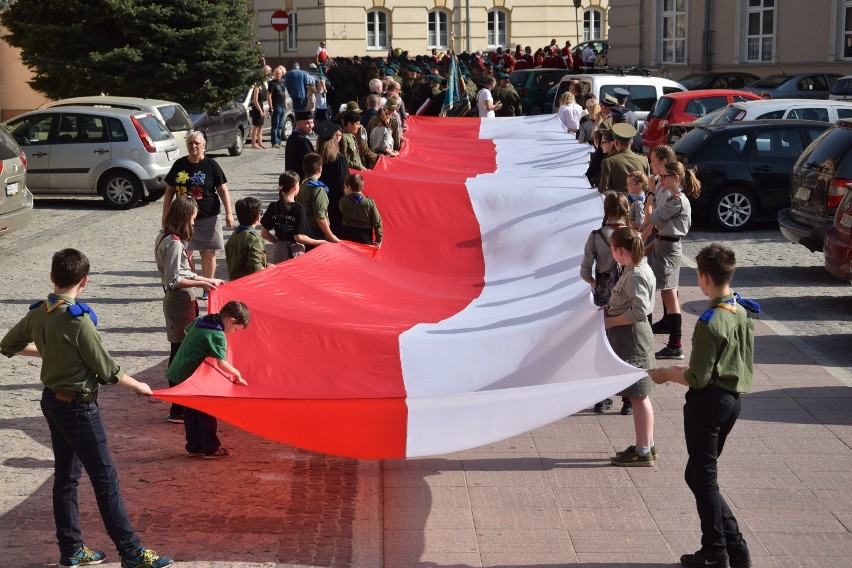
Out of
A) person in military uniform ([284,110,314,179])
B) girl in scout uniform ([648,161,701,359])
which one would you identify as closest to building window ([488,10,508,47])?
person in military uniform ([284,110,314,179])

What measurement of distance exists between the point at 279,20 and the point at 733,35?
722 inches

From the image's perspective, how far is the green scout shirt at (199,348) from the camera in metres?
7.32

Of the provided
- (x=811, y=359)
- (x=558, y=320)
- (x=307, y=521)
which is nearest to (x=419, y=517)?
(x=307, y=521)

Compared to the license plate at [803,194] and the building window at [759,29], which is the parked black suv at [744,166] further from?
the building window at [759,29]

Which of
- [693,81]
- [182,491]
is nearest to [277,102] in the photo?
[693,81]

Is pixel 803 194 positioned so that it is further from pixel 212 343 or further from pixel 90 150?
pixel 90 150

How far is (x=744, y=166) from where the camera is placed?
56.2 feet

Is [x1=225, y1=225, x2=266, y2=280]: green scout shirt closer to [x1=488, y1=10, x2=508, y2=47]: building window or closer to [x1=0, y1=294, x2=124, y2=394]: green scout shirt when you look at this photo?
[x1=0, y1=294, x2=124, y2=394]: green scout shirt

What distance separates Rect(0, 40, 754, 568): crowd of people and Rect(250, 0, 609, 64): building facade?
38.0 meters

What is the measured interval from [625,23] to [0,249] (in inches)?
1105

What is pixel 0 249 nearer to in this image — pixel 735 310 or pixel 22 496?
pixel 22 496

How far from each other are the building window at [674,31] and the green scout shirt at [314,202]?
28590 mm

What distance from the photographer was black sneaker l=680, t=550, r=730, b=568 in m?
6.30

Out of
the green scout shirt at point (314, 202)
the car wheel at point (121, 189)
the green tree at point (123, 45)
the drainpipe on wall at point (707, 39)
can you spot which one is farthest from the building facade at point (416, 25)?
the green scout shirt at point (314, 202)
